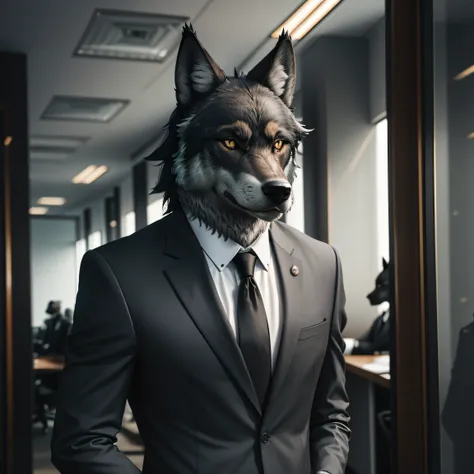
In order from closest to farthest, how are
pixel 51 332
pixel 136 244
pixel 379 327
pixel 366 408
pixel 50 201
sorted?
pixel 136 244 → pixel 366 408 → pixel 379 327 → pixel 51 332 → pixel 50 201

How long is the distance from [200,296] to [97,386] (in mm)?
286

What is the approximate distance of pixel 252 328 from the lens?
1.59m

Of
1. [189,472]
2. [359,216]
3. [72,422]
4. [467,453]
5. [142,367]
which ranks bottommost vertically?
[467,453]

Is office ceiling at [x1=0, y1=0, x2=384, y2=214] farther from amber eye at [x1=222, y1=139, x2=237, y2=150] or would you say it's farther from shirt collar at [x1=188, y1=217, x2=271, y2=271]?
shirt collar at [x1=188, y1=217, x2=271, y2=271]

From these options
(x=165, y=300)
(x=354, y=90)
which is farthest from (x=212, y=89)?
(x=354, y=90)

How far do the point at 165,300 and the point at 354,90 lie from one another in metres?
1.34

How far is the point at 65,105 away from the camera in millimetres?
2959

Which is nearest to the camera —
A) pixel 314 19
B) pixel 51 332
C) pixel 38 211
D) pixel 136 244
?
pixel 136 244

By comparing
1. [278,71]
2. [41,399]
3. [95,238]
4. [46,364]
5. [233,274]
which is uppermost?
[278,71]

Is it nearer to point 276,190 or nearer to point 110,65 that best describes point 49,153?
point 110,65

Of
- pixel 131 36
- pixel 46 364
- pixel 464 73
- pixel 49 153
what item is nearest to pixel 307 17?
pixel 464 73

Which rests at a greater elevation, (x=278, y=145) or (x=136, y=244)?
(x=278, y=145)

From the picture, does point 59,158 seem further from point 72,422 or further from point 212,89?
point 72,422

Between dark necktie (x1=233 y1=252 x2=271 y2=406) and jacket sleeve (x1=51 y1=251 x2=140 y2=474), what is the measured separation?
0.82 ft
